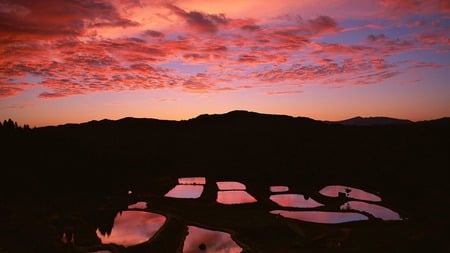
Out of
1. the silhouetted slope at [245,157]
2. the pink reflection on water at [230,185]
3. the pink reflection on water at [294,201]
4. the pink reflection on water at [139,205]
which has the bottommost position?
the pink reflection on water at [294,201]

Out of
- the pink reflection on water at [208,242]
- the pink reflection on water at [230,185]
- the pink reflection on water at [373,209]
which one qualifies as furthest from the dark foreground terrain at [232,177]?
the pink reflection on water at [230,185]

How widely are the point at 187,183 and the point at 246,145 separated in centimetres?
4657

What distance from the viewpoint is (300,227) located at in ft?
157

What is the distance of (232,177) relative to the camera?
311ft

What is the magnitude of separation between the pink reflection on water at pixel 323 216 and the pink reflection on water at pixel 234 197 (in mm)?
9413

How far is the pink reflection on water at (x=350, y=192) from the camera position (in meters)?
69.0

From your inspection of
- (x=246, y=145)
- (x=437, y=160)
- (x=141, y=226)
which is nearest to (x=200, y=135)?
(x=246, y=145)

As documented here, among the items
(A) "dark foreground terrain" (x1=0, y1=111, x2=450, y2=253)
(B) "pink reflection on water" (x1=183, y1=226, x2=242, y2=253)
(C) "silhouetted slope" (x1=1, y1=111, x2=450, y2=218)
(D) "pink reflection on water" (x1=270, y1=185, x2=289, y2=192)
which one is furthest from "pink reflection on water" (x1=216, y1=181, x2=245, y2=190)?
(B) "pink reflection on water" (x1=183, y1=226, x2=242, y2=253)

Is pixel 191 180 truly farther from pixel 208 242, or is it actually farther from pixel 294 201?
pixel 208 242

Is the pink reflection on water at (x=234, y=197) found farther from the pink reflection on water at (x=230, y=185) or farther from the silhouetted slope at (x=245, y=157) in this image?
the silhouetted slope at (x=245, y=157)

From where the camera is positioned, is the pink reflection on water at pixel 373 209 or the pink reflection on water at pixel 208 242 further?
the pink reflection on water at pixel 373 209

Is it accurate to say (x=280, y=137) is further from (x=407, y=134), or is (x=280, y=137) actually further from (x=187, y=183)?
(x=187, y=183)

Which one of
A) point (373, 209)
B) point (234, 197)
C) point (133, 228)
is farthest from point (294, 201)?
point (133, 228)

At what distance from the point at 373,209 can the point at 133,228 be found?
35332 mm
